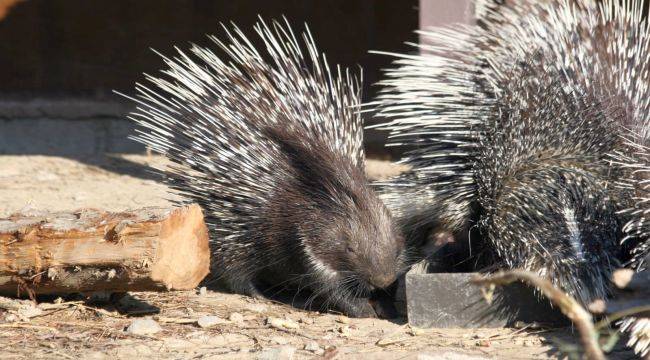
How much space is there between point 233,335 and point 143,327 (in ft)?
0.94

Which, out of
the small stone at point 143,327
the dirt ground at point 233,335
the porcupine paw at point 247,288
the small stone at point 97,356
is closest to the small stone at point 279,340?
the dirt ground at point 233,335

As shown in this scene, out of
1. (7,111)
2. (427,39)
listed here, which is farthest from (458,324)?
(7,111)

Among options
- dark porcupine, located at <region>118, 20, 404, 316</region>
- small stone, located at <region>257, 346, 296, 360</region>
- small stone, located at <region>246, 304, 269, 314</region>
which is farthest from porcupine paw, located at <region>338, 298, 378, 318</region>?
small stone, located at <region>257, 346, 296, 360</region>

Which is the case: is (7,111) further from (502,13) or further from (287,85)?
(502,13)

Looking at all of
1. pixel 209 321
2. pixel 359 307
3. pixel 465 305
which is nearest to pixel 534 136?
pixel 465 305

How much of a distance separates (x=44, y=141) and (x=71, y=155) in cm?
34

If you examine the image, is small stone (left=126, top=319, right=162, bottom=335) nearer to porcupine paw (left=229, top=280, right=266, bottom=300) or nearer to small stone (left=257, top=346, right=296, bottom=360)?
small stone (left=257, top=346, right=296, bottom=360)

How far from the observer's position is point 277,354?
8.69ft

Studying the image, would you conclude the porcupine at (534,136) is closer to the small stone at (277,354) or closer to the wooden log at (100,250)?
the small stone at (277,354)

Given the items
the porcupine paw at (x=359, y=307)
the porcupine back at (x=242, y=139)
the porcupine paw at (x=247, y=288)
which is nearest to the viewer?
the porcupine paw at (x=359, y=307)

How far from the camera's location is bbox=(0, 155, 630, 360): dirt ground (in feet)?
8.85

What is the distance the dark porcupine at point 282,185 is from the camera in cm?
326

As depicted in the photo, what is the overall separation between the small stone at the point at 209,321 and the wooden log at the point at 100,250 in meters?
0.21

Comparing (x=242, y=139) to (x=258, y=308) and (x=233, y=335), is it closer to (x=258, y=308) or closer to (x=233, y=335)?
(x=258, y=308)
